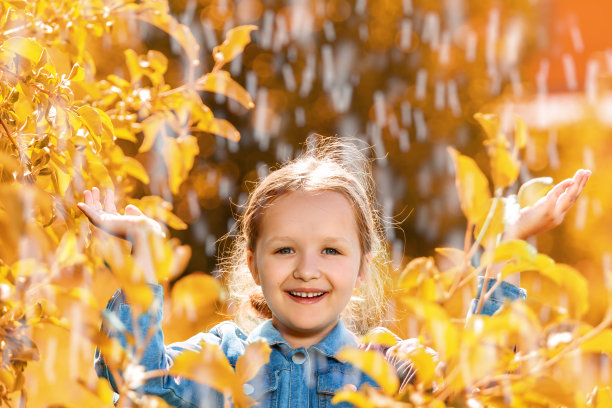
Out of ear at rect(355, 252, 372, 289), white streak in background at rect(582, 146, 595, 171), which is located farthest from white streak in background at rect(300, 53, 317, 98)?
ear at rect(355, 252, 372, 289)

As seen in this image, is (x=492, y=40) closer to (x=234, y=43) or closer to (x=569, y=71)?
(x=569, y=71)

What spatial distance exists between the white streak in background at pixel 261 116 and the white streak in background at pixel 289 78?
223 mm

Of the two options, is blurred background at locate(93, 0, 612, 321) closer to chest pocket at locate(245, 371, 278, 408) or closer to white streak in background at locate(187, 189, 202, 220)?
white streak in background at locate(187, 189, 202, 220)

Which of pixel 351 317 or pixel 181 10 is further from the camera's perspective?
pixel 181 10

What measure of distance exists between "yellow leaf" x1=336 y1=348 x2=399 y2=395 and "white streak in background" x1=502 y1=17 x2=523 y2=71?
24.3ft

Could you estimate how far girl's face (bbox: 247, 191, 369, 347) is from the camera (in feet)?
4.20

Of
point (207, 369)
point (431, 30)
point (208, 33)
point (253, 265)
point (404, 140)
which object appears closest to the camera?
point (207, 369)

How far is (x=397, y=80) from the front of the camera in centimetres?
745

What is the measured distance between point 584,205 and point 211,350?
727 cm

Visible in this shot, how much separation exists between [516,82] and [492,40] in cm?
52

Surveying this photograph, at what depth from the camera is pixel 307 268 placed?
1260mm

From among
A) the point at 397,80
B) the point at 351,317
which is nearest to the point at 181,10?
the point at 397,80

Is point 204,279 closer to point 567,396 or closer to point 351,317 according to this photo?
point 567,396

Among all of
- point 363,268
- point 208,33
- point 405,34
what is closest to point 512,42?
point 405,34
